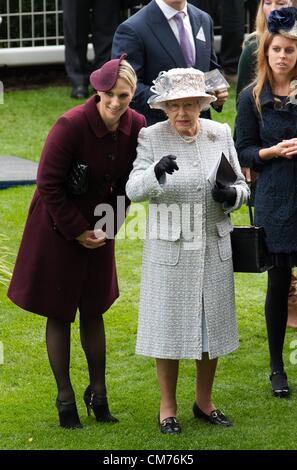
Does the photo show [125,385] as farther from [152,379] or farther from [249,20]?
[249,20]

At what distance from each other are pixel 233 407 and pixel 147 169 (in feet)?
4.46

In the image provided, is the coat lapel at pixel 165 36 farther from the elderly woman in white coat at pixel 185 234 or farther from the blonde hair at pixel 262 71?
the elderly woman in white coat at pixel 185 234

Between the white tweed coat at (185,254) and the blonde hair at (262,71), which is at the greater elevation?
the blonde hair at (262,71)

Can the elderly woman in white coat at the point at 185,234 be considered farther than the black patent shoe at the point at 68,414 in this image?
No

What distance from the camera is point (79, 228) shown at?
5578mm

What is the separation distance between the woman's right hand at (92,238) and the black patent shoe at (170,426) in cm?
84

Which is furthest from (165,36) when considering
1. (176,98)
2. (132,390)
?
(132,390)

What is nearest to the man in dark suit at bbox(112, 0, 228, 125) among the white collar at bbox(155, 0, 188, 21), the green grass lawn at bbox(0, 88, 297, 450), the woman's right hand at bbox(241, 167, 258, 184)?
the white collar at bbox(155, 0, 188, 21)

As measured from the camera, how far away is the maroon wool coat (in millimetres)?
5539

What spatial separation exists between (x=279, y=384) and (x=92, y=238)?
1328mm

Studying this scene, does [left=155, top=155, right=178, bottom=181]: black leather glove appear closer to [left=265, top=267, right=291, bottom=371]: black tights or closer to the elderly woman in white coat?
the elderly woman in white coat

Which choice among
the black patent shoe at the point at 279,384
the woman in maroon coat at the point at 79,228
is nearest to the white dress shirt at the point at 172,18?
the woman in maroon coat at the point at 79,228

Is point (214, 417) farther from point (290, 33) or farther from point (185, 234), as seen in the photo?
point (290, 33)

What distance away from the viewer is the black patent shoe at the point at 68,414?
585 centimetres
